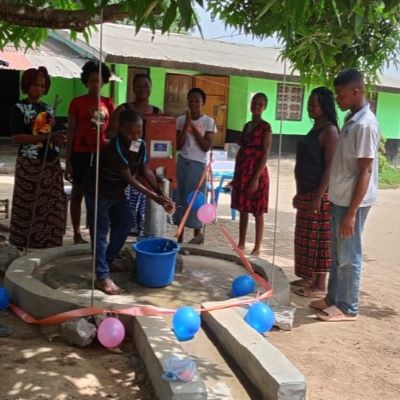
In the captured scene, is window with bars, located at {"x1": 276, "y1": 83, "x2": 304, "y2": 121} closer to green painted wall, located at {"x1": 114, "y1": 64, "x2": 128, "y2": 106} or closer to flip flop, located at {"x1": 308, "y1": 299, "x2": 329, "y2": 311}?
green painted wall, located at {"x1": 114, "y1": 64, "x2": 128, "y2": 106}

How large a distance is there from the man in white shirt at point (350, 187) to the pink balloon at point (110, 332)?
5.04 feet

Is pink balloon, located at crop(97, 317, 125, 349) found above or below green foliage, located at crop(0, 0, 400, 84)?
below

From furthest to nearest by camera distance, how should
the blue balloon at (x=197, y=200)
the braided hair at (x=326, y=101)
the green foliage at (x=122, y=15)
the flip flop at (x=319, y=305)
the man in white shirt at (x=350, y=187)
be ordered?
the blue balloon at (x=197, y=200) < the braided hair at (x=326, y=101) < the flip flop at (x=319, y=305) < the man in white shirt at (x=350, y=187) < the green foliage at (x=122, y=15)

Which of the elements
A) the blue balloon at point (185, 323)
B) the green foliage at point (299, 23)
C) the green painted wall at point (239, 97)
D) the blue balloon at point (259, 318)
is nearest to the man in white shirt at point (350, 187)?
the green foliage at point (299, 23)

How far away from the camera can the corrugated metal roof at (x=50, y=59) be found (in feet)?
36.2

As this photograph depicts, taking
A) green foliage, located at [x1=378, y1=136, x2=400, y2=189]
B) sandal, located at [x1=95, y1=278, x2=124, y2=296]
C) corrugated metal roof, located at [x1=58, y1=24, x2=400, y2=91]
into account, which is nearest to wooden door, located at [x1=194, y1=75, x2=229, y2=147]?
corrugated metal roof, located at [x1=58, y1=24, x2=400, y2=91]

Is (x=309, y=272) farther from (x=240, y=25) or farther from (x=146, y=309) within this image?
(x=240, y=25)

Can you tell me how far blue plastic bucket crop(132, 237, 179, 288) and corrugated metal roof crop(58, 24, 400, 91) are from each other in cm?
720

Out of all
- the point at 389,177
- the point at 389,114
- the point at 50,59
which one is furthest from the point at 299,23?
the point at 389,114

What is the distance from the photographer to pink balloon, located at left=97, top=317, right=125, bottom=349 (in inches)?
129

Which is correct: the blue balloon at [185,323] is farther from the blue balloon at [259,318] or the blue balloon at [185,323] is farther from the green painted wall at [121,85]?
the green painted wall at [121,85]

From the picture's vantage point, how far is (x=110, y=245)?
14.1 feet

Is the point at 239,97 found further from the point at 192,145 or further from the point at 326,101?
the point at 326,101

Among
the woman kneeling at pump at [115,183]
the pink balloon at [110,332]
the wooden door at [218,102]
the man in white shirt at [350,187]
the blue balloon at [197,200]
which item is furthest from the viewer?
the wooden door at [218,102]
